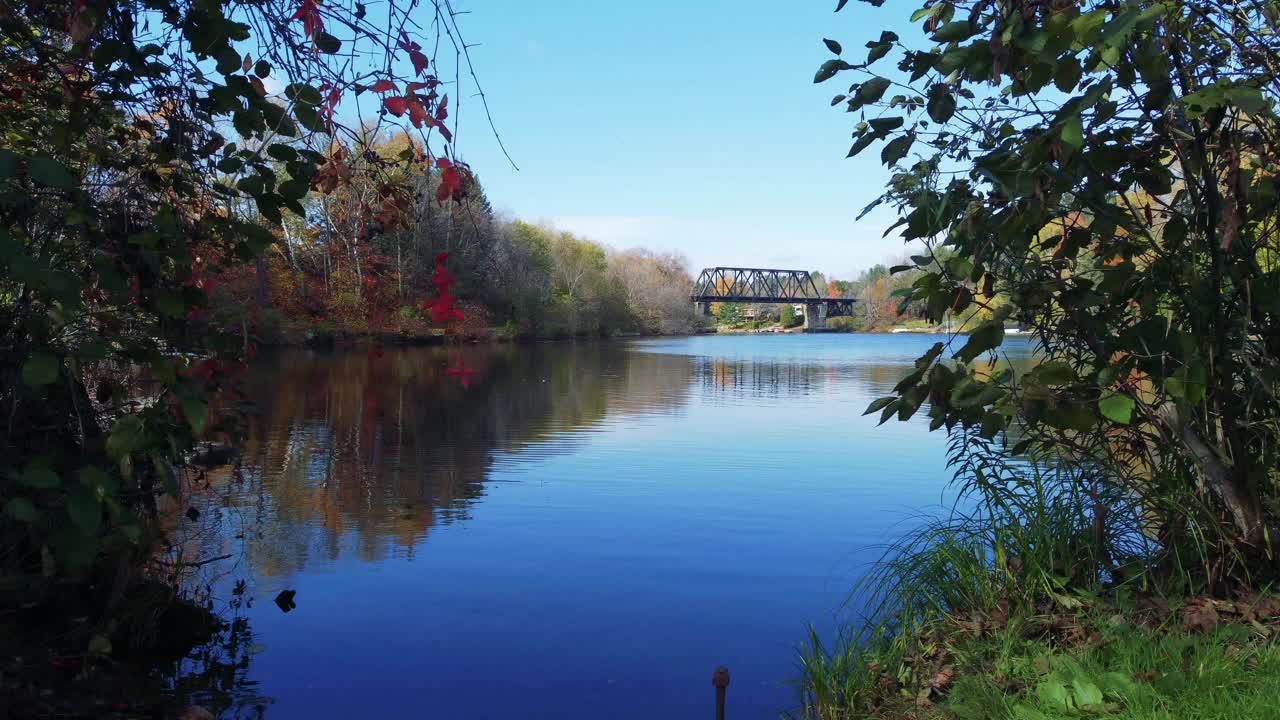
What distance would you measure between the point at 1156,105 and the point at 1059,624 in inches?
88.1

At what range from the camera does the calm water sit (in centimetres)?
523

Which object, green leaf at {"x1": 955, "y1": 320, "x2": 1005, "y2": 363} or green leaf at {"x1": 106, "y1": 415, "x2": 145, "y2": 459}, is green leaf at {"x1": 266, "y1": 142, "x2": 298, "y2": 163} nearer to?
green leaf at {"x1": 106, "y1": 415, "x2": 145, "y2": 459}

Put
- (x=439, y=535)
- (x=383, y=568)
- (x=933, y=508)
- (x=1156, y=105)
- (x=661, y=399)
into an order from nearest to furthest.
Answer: (x=1156, y=105)
(x=383, y=568)
(x=439, y=535)
(x=933, y=508)
(x=661, y=399)

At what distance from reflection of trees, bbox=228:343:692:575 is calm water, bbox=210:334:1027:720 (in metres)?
0.05

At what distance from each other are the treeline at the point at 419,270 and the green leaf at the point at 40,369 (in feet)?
3.32

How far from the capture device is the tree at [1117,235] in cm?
339

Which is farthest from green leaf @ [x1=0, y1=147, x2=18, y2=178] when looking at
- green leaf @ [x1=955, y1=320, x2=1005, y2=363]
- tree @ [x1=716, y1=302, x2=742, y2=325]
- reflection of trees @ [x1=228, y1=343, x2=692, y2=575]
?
tree @ [x1=716, y1=302, x2=742, y2=325]

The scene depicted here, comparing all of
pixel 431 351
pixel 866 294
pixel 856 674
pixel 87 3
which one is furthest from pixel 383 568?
pixel 866 294

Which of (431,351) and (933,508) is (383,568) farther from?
(431,351)

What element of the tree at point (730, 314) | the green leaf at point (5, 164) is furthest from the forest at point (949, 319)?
the tree at point (730, 314)

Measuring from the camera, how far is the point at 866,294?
117375 mm

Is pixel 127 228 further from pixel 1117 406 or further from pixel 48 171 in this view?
pixel 1117 406

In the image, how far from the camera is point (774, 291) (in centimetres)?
11875

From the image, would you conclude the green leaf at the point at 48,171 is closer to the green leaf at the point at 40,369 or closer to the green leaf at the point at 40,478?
the green leaf at the point at 40,369
